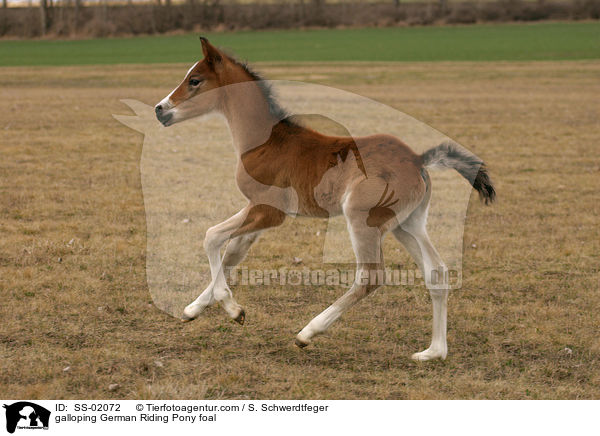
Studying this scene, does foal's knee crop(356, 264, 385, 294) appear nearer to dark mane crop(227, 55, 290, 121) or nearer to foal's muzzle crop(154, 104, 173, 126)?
dark mane crop(227, 55, 290, 121)

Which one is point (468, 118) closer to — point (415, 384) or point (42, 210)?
point (42, 210)

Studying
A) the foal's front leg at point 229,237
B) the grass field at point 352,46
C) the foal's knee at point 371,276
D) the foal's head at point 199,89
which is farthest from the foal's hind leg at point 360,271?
the grass field at point 352,46

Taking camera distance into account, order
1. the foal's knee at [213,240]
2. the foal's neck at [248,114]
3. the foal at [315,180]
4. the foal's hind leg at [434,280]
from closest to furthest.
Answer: the foal at [315,180] → the foal's hind leg at [434,280] → the foal's knee at [213,240] → the foal's neck at [248,114]

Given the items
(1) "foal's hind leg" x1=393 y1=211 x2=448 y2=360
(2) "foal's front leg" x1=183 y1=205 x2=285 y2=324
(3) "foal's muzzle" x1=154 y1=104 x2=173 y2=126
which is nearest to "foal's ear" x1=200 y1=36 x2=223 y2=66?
(3) "foal's muzzle" x1=154 y1=104 x2=173 y2=126

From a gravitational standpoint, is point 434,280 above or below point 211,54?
below

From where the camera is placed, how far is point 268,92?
5141mm

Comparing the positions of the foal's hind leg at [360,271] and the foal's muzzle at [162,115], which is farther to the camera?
the foal's muzzle at [162,115]

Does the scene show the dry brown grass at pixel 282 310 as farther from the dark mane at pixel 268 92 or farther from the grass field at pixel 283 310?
the dark mane at pixel 268 92
